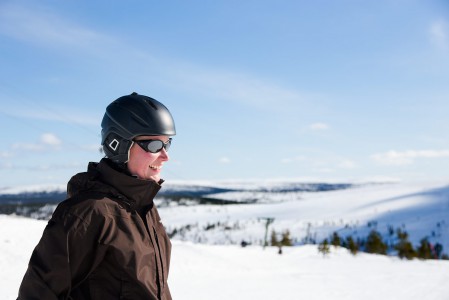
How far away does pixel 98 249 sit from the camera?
7.40 feet

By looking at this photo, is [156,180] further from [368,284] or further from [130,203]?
[368,284]

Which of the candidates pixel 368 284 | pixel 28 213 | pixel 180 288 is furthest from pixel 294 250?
pixel 28 213

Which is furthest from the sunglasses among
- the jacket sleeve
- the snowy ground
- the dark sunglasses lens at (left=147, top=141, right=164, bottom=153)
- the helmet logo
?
the snowy ground

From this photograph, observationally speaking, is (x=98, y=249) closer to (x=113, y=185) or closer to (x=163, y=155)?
(x=113, y=185)

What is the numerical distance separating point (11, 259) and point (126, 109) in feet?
48.6

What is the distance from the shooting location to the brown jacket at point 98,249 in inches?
86.9

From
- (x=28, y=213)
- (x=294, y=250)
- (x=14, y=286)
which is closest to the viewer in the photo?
(x=14, y=286)

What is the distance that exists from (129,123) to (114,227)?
66 cm

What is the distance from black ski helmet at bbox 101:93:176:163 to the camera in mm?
2637

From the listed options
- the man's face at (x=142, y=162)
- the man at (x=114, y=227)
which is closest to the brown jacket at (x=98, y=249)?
the man at (x=114, y=227)

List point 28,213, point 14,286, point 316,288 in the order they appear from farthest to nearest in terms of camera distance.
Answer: point 28,213 → point 316,288 → point 14,286

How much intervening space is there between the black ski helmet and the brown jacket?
156 millimetres

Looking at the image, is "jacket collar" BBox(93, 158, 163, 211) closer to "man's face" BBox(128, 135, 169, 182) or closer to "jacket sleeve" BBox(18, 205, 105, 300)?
"man's face" BBox(128, 135, 169, 182)

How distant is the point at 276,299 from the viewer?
12.2m
